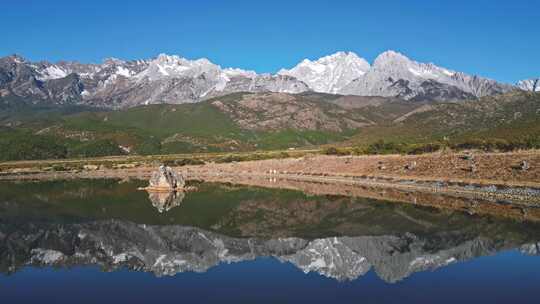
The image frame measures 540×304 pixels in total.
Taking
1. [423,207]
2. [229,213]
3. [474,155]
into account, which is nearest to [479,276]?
[423,207]

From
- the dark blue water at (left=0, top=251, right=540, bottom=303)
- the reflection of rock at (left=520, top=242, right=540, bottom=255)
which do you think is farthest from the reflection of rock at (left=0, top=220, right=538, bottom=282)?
the dark blue water at (left=0, top=251, right=540, bottom=303)

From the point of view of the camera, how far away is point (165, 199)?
94000 millimetres

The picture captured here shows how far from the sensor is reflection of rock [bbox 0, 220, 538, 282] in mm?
40125

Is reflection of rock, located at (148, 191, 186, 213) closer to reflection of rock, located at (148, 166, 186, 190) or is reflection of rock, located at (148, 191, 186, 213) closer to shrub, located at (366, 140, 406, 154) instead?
reflection of rock, located at (148, 166, 186, 190)

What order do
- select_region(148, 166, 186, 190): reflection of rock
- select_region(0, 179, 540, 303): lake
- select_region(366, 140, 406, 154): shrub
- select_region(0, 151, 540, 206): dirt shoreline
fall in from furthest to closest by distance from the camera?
1. select_region(366, 140, 406, 154): shrub
2. select_region(148, 166, 186, 190): reflection of rock
3. select_region(0, 151, 540, 206): dirt shoreline
4. select_region(0, 179, 540, 303): lake

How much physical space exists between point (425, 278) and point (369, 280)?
394 cm

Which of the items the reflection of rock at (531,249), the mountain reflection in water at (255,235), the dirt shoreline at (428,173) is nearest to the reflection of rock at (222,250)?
the mountain reflection in water at (255,235)

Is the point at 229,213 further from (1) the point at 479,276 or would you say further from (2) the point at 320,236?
(1) the point at 479,276

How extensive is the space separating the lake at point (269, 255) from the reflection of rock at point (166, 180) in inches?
1335

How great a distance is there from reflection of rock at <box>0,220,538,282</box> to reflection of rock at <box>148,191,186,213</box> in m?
23.0

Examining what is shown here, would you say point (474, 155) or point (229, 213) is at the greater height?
point (474, 155)

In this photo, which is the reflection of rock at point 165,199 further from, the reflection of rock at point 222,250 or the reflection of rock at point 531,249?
the reflection of rock at point 531,249

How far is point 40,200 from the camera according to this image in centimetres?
9388

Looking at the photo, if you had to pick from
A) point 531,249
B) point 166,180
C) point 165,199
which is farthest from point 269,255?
point 166,180
